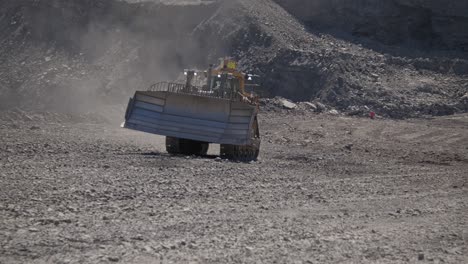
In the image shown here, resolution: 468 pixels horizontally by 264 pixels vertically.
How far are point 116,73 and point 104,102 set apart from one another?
339 centimetres

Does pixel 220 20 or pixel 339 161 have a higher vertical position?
pixel 220 20

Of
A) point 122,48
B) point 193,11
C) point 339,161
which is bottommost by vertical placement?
point 339,161

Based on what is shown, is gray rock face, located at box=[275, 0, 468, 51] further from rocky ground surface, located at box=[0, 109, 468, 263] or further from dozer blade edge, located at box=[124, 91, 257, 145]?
dozer blade edge, located at box=[124, 91, 257, 145]

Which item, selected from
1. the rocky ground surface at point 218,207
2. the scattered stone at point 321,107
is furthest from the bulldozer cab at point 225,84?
the scattered stone at point 321,107

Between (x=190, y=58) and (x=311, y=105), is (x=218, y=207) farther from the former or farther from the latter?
(x=190, y=58)

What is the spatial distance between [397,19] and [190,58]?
1353 cm

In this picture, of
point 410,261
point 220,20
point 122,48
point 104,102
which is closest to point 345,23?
point 220,20

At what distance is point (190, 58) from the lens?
3581 centimetres

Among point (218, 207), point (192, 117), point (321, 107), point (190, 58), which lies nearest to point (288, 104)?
point (321, 107)

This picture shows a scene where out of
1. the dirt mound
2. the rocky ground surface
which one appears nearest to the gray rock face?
the dirt mound

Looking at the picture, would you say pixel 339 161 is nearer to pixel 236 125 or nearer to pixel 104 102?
pixel 236 125

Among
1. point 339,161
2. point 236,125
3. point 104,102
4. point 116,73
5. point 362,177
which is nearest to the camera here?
point 362,177

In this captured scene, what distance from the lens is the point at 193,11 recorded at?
3819 centimetres

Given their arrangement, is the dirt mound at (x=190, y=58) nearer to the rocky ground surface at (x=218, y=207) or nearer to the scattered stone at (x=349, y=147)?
the scattered stone at (x=349, y=147)
